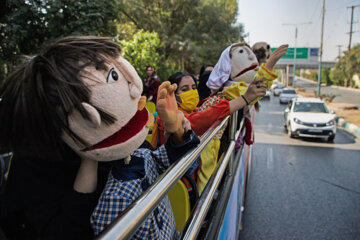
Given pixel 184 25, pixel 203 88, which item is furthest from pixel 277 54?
pixel 184 25

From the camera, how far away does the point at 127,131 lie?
105 cm

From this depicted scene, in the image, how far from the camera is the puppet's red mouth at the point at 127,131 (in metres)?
0.99

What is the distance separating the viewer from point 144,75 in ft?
28.2

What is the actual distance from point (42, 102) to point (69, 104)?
0.25 feet

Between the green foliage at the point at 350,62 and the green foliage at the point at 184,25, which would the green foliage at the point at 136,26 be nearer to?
the green foliage at the point at 184,25

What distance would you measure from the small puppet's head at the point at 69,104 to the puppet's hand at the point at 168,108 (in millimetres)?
180

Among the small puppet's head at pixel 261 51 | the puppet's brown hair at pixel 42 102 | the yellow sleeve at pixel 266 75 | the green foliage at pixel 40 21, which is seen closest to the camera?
the puppet's brown hair at pixel 42 102

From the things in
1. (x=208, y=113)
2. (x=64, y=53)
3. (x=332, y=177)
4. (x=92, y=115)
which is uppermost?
(x=64, y=53)

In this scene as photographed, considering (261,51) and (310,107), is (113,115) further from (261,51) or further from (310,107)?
(310,107)

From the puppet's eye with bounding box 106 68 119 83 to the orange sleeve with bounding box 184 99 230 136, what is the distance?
110cm

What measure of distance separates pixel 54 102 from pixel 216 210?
47.1 inches

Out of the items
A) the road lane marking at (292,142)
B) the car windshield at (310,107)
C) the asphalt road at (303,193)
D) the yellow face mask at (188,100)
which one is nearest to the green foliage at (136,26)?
the yellow face mask at (188,100)

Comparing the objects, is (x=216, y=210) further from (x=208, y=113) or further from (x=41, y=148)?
(x=41, y=148)

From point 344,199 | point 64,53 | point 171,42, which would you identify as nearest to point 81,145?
point 64,53
